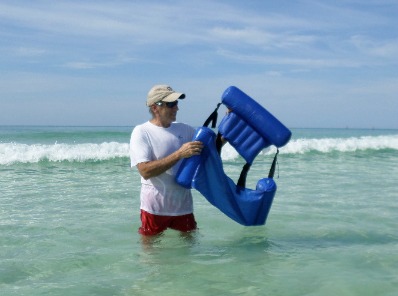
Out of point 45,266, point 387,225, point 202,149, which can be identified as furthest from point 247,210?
point 387,225

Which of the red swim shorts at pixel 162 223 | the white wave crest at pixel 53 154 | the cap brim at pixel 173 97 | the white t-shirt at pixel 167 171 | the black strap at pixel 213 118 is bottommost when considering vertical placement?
the white wave crest at pixel 53 154

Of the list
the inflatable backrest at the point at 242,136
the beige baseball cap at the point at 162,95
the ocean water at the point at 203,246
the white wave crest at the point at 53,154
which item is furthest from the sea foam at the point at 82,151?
the beige baseball cap at the point at 162,95

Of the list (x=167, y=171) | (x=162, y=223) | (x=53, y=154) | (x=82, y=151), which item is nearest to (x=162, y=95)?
(x=167, y=171)

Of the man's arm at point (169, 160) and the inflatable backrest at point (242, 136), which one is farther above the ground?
the inflatable backrest at point (242, 136)

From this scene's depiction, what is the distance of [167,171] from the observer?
15.6 ft

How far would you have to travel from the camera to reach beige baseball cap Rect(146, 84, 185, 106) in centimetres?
454

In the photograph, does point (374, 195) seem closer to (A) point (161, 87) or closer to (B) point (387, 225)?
(B) point (387, 225)

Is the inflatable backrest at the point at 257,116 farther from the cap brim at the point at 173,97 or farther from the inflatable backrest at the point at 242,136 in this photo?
the cap brim at the point at 173,97

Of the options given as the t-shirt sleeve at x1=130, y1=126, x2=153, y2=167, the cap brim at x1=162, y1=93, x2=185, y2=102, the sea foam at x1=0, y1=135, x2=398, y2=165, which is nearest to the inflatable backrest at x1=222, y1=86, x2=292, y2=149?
the cap brim at x1=162, y1=93, x2=185, y2=102

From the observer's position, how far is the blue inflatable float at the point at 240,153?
4523 millimetres

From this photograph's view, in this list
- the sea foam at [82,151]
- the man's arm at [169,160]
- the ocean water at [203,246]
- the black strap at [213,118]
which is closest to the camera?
the ocean water at [203,246]

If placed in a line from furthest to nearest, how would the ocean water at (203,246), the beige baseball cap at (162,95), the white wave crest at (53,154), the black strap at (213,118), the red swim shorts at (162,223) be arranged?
the white wave crest at (53,154)
the red swim shorts at (162,223)
the black strap at (213,118)
the beige baseball cap at (162,95)
the ocean water at (203,246)

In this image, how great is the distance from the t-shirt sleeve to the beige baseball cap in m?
0.29

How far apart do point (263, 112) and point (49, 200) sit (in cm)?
503
